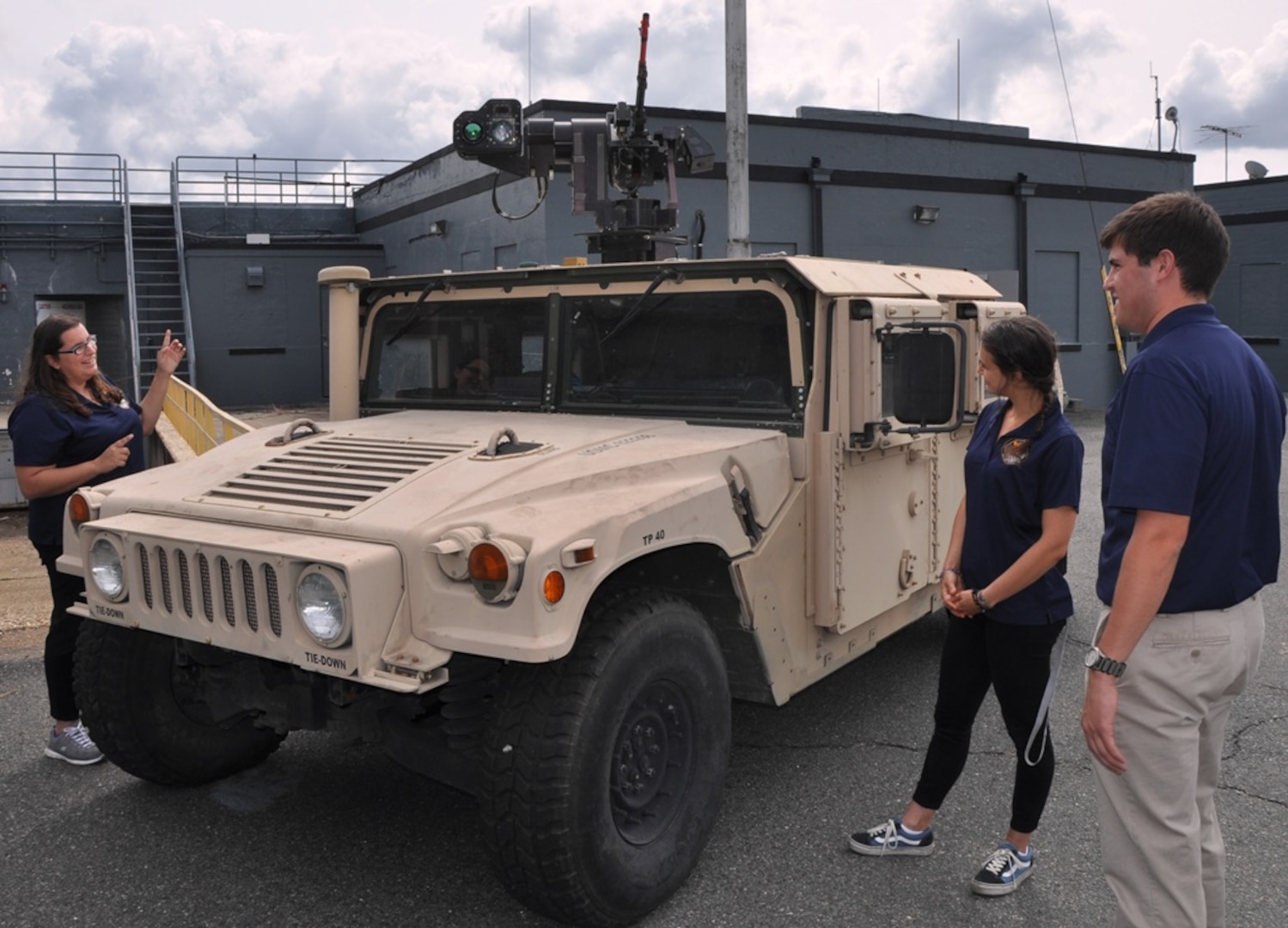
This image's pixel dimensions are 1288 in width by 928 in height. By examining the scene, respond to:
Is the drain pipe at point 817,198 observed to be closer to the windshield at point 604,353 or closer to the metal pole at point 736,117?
the metal pole at point 736,117

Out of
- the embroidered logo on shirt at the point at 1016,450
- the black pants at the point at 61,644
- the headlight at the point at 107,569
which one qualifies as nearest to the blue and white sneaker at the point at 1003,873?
the embroidered logo on shirt at the point at 1016,450

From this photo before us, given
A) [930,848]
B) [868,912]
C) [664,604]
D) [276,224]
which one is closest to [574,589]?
[664,604]

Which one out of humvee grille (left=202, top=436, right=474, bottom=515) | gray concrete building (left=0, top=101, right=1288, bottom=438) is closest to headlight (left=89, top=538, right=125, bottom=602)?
humvee grille (left=202, top=436, right=474, bottom=515)

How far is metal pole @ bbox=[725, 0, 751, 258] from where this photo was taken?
35.3ft

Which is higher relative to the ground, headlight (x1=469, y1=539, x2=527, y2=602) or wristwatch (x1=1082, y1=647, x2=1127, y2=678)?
headlight (x1=469, y1=539, x2=527, y2=602)

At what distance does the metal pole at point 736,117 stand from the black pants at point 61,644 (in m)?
7.19

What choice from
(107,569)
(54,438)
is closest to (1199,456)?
(107,569)

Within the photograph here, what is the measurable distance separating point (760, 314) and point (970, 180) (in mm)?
17144

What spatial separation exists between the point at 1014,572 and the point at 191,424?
964 centimetres

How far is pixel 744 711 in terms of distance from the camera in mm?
5258

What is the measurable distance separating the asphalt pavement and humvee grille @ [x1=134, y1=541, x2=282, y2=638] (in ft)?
3.04

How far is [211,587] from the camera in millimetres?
3373

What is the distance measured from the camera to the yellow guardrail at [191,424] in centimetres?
909

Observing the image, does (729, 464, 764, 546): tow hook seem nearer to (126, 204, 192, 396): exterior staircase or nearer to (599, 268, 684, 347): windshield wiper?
(599, 268, 684, 347): windshield wiper
